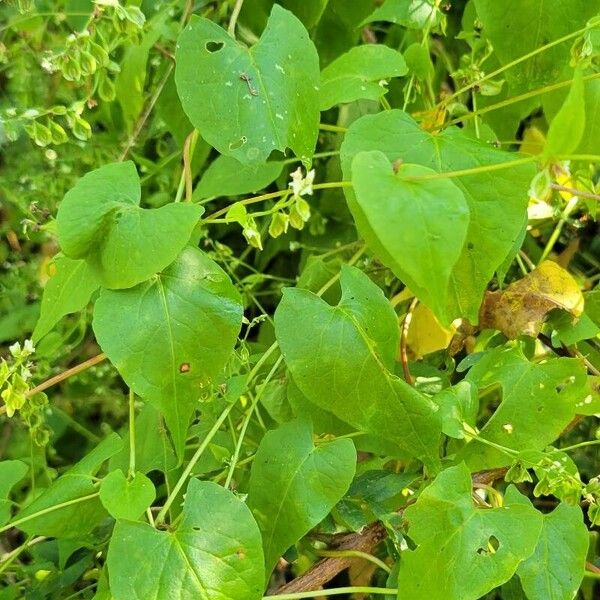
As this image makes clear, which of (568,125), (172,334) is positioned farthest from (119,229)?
(568,125)

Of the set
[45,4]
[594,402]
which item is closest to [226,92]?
[594,402]

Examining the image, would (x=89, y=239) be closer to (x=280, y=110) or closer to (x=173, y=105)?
(x=280, y=110)

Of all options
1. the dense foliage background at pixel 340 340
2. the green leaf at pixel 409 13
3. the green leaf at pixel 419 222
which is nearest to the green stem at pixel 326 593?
the dense foliage background at pixel 340 340

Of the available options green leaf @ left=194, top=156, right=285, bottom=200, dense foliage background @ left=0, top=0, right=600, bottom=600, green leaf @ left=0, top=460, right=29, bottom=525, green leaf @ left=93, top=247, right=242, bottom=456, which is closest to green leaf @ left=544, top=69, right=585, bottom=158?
dense foliage background @ left=0, top=0, right=600, bottom=600

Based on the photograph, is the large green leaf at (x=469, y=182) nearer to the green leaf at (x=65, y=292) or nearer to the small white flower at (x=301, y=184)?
the small white flower at (x=301, y=184)

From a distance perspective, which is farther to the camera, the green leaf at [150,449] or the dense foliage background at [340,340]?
the green leaf at [150,449]

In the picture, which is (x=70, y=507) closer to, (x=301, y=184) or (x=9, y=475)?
(x=9, y=475)
